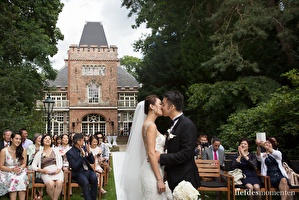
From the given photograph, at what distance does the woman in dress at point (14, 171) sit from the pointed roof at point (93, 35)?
106 ft

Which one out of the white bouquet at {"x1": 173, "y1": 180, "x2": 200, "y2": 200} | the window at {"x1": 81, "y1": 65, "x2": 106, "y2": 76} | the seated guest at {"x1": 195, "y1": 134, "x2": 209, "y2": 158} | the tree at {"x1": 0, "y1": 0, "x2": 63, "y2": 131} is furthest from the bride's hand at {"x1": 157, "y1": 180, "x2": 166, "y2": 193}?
the window at {"x1": 81, "y1": 65, "x2": 106, "y2": 76}

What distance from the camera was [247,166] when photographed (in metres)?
5.54

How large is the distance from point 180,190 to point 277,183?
3326 millimetres

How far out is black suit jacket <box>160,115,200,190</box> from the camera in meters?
2.97

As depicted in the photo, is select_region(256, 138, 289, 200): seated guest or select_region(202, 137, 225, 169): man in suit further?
select_region(202, 137, 225, 169): man in suit

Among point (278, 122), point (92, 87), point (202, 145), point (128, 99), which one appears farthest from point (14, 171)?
point (128, 99)

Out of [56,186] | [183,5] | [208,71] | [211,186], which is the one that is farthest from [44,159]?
[183,5]

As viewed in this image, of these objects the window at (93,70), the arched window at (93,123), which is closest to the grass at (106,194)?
the arched window at (93,123)

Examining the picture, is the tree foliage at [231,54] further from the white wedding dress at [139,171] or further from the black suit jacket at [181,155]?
the black suit jacket at [181,155]

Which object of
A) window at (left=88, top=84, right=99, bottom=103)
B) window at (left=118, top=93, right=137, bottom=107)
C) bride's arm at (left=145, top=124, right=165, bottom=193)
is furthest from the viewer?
window at (left=118, top=93, right=137, bottom=107)

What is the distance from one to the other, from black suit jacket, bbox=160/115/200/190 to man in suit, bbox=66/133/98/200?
2993mm

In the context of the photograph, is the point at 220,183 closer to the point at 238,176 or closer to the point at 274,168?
the point at 238,176

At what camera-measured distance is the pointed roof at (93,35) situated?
37219 millimetres

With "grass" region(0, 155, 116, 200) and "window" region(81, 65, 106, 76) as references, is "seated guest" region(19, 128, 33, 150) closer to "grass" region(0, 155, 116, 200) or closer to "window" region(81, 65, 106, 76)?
"grass" region(0, 155, 116, 200)
